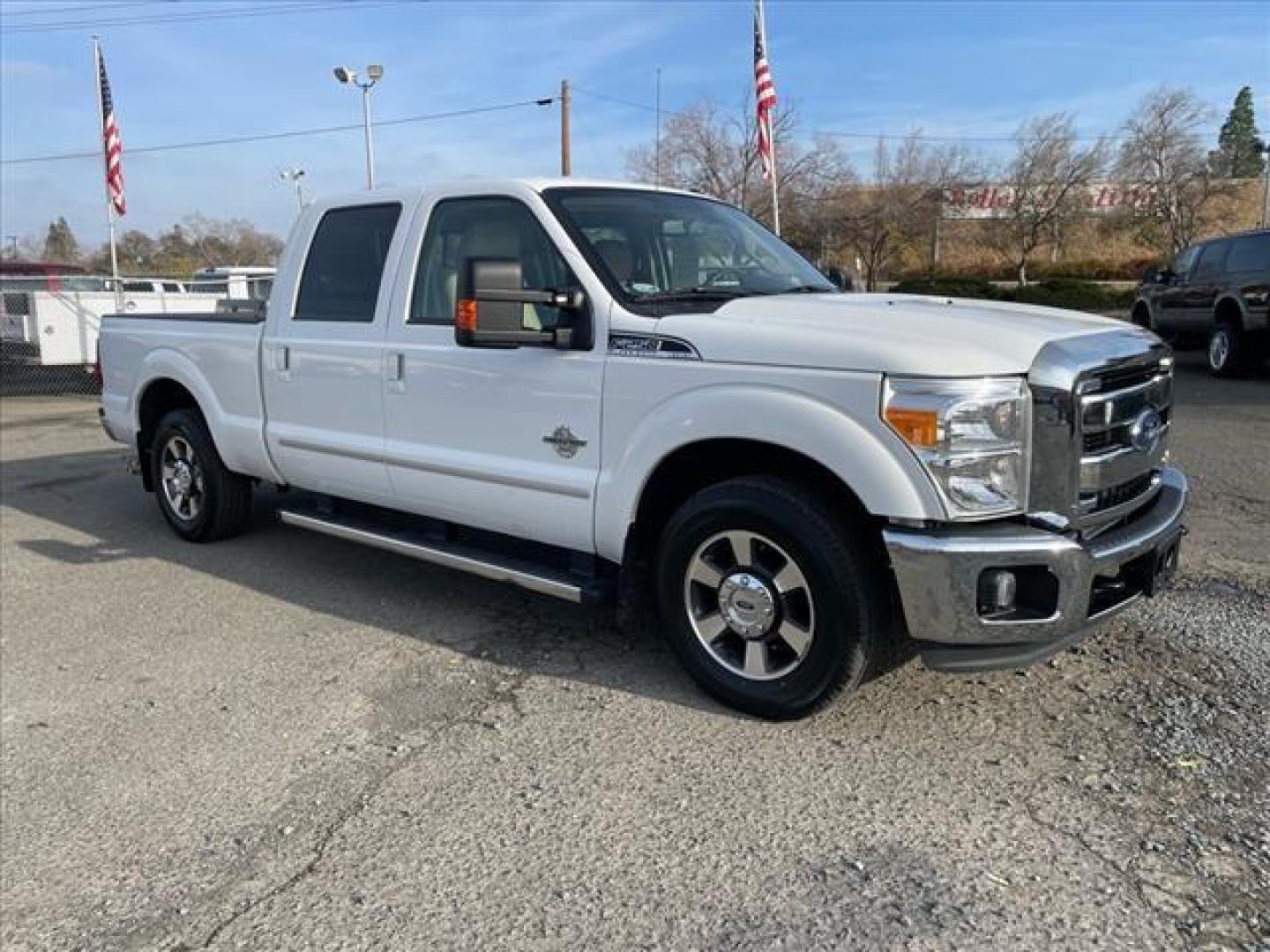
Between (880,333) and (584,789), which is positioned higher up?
(880,333)

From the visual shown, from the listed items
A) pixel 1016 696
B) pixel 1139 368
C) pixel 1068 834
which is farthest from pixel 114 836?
pixel 1139 368

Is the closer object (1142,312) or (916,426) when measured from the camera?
(916,426)

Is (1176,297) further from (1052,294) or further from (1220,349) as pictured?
(1052,294)

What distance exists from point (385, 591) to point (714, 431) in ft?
8.20

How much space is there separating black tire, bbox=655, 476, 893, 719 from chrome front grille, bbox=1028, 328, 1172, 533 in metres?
0.63

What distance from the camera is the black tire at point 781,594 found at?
345 centimetres

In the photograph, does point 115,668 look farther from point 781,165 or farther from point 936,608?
point 781,165

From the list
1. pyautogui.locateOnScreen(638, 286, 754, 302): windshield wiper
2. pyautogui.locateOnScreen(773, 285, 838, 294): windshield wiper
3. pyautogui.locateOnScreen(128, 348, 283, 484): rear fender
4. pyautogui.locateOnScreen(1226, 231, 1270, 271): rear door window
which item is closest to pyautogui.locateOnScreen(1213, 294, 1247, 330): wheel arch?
pyautogui.locateOnScreen(1226, 231, 1270, 271): rear door window

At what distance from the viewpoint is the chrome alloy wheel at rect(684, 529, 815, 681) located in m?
3.62

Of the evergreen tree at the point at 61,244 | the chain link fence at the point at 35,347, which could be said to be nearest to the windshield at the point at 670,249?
the chain link fence at the point at 35,347

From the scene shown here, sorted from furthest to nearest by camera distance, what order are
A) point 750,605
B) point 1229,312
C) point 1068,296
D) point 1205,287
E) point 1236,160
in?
point 1236,160 → point 1068,296 → point 1205,287 → point 1229,312 → point 750,605

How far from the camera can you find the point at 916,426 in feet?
10.5

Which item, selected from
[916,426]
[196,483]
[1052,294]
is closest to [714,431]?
[916,426]

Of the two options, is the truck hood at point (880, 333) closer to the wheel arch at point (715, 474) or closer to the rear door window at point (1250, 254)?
the wheel arch at point (715, 474)
